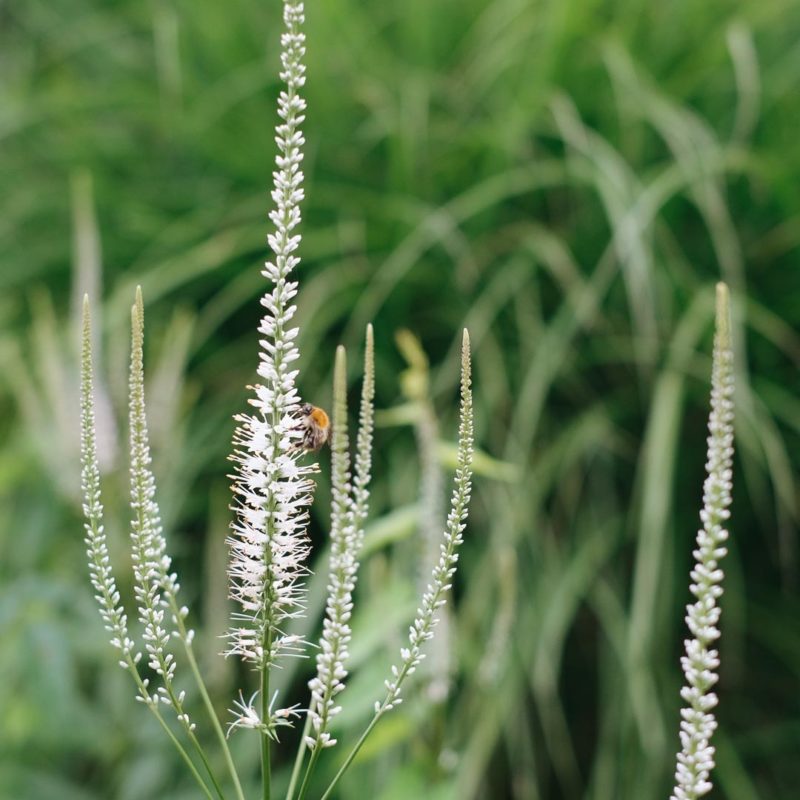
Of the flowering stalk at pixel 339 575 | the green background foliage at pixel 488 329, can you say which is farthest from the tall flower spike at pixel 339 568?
the green background foliage at pixel 488 329

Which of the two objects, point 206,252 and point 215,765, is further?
point 206,252

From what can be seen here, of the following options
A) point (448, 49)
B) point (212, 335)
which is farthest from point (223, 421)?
point (448, 49)

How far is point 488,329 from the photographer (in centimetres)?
257

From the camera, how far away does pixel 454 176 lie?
2.79 meters

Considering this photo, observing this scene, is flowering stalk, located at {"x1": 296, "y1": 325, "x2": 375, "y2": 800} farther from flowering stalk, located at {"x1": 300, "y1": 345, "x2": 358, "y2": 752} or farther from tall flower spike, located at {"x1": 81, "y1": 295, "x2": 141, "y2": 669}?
tall flower spike, located at {"x1": 81, "y1": 295, "x2": 141, "y2": 669}

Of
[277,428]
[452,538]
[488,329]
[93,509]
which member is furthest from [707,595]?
[488,329]

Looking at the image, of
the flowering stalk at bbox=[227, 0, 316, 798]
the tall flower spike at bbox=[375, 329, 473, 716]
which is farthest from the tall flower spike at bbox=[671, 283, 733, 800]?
the flowering stalk at bbox=[227, 0, 316, 798]

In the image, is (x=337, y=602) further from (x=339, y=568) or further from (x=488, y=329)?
(x=488, y=329)

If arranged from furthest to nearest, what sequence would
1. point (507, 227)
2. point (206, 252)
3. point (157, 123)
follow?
point (157, 123)
point (507, 227)
point (206, 252)

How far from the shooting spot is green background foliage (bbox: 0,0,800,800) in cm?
214

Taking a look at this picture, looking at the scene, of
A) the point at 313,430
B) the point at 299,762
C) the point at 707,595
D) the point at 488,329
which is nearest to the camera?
the point at 707,595

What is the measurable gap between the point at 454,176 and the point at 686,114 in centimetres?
67

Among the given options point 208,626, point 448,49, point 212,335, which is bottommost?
point 208,626

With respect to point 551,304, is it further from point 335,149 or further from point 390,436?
point 335,149
